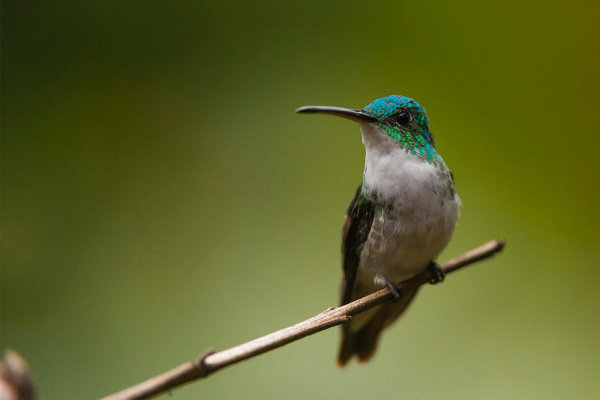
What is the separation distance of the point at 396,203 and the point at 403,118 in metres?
0.22

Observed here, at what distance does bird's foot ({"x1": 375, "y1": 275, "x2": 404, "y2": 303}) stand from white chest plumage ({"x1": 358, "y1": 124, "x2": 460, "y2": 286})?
0.12ft

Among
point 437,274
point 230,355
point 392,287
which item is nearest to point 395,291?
point 392,287

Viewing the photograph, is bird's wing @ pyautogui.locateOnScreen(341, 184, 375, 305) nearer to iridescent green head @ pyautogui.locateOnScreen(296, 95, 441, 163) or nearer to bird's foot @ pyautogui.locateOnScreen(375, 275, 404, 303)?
bird's foot @ pyautogui.locateOnScreen(375, 275, 404, 303)

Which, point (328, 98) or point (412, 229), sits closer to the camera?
point (412, 229)

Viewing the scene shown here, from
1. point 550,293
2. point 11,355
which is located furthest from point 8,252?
point 550,293

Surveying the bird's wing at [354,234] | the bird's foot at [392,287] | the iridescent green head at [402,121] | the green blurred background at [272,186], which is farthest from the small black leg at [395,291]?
the green blurred background at [272,186]

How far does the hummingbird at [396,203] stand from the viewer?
52.2 inches

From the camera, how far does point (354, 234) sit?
1.60 m

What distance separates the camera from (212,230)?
2730 millimetres

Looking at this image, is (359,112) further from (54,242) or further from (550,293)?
(54,242)

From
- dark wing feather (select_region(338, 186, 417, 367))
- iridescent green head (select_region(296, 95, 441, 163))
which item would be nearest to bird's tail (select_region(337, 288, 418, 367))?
dark wing feather (select_region(338, 186, 417, 367))

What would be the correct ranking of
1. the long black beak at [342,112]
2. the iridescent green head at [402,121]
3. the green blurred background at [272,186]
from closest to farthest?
1. the long black beak at [342,112]
2. the iridescent green head at [402,121]
3. the green blurred background at [272,186]

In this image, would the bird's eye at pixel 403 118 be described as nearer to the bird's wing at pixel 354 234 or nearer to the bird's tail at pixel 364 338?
the bird's wing at pixel 354 234

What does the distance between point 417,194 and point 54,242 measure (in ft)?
6.46
